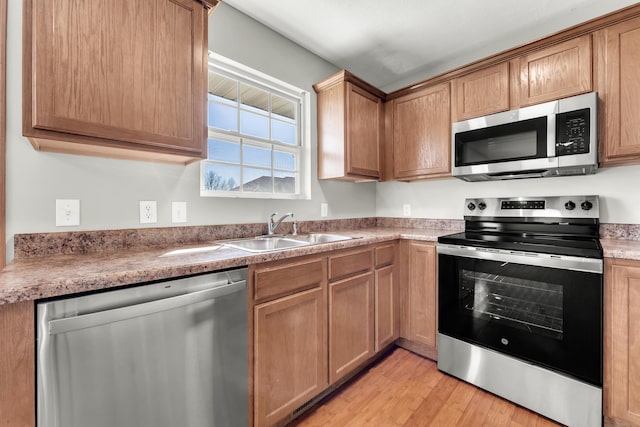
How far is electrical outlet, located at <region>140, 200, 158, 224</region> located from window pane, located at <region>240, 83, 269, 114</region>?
106 centimetres

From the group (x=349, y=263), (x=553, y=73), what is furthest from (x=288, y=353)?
(x=553, y=73)

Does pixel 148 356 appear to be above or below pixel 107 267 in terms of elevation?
below

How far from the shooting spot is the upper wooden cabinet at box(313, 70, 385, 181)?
7.93ft

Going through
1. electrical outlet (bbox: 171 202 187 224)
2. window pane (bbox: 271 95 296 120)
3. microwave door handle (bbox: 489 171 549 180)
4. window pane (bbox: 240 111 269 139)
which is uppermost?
window pane (bbox: 271 95 296 120)

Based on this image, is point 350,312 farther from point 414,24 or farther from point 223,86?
point 414,24

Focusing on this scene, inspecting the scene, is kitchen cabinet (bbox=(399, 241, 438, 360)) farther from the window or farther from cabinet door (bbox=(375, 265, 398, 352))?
the window

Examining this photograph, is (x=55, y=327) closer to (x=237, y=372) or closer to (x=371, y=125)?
(x=237, y=372)

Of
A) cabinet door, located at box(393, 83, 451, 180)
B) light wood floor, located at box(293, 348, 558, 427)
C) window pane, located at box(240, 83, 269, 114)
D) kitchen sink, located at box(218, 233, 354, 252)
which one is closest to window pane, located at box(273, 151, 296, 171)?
window pane, located at box(240, 83, 269, 114)

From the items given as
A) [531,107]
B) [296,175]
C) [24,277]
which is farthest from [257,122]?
[531,107]

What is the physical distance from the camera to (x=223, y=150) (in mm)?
2061

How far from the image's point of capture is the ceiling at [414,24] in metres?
2.00

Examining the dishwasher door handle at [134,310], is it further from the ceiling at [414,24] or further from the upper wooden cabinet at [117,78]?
the ceiling at [414,24]

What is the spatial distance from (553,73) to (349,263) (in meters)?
1.89

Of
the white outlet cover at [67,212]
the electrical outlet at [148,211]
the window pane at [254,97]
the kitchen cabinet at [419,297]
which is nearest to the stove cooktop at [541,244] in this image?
the kitchen cabinet at [419,297]
